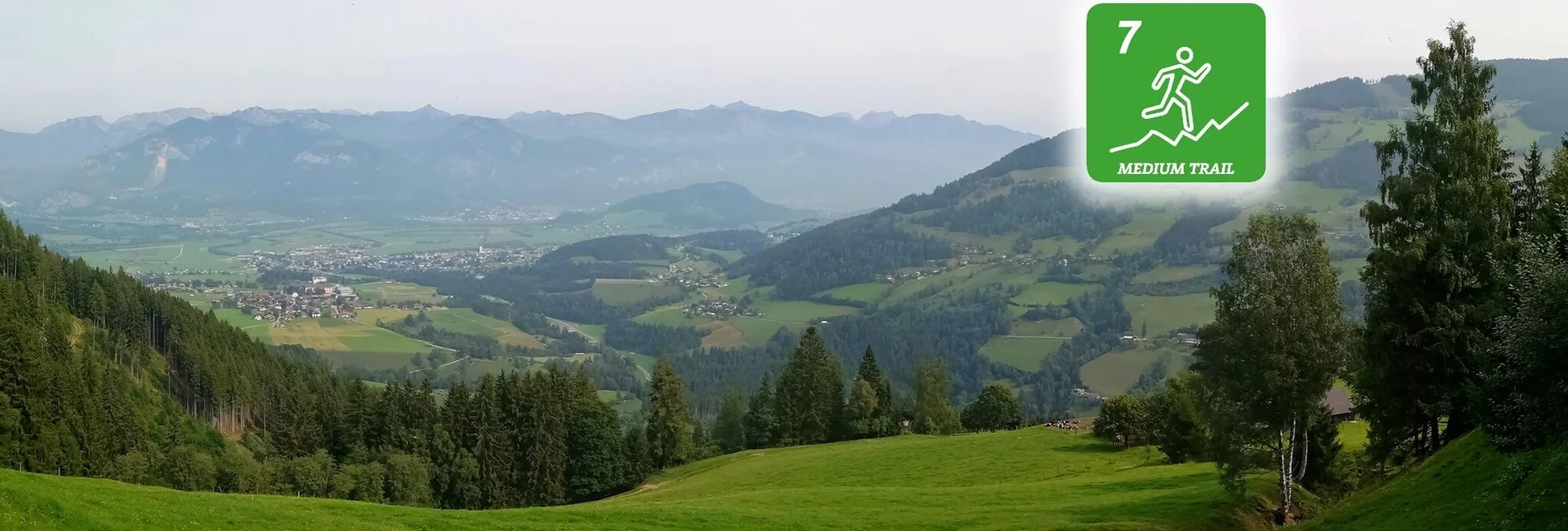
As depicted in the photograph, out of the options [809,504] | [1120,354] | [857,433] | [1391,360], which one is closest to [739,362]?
[1120,354]

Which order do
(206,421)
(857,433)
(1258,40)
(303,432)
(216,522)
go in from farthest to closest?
(206,421)
(857,433)
(303,432)
(216,522)
(1258,40)

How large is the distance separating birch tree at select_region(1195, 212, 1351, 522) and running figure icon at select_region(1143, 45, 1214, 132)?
12.3 meters

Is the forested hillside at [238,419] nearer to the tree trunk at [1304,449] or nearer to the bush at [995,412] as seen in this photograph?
the bush at [995,412]

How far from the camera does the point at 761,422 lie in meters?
83.6

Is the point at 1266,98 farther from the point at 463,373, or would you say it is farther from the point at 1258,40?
the point at 463,373

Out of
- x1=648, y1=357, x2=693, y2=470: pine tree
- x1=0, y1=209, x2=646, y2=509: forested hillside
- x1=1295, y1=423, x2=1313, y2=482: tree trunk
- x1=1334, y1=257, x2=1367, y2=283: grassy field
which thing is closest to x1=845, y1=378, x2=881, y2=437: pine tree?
x1=648, y1=357, x2=693, y2=470: pine tree

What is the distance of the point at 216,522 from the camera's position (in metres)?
22.5

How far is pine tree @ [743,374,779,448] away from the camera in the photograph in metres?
82.7

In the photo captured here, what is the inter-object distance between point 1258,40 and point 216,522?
24291 mm

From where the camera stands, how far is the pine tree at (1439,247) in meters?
23.8

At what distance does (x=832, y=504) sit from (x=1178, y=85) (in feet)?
75.6

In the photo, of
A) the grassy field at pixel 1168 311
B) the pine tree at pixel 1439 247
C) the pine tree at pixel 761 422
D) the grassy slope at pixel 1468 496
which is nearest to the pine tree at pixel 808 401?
the pine tree at pixel 761 422

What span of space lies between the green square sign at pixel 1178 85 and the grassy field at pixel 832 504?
15.6 metres

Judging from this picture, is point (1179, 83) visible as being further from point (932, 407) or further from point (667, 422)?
point (932, 407)
